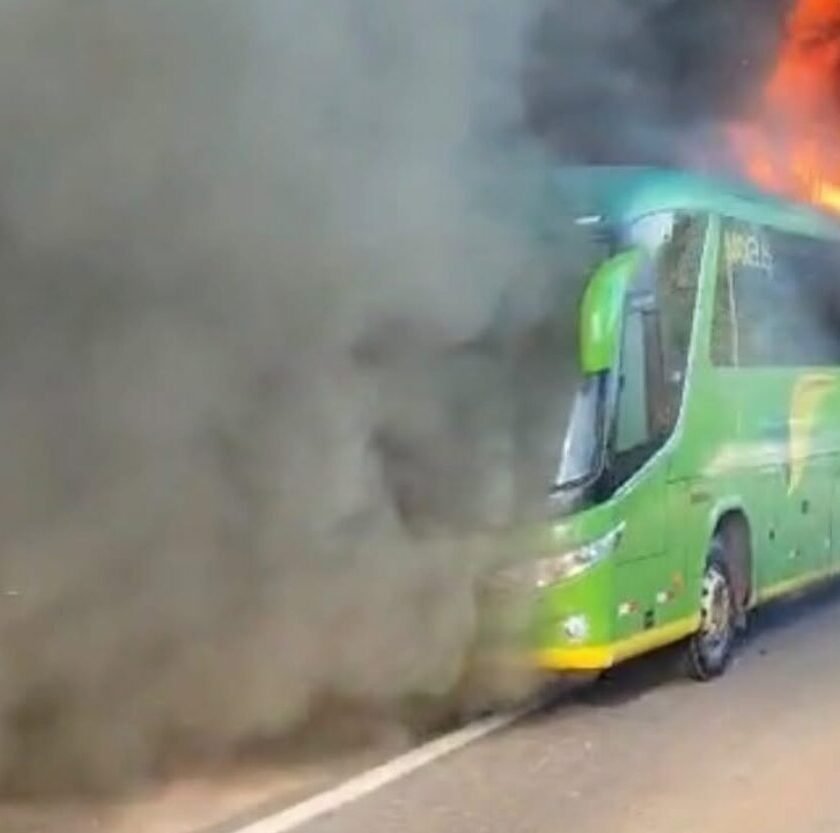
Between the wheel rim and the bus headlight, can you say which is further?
the wheel rim

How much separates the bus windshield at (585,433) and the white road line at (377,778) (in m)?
1.09

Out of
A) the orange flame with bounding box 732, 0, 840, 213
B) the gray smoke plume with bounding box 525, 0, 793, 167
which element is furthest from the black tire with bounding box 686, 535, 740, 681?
the orange flame with bounding box 732, 0, 840, 213

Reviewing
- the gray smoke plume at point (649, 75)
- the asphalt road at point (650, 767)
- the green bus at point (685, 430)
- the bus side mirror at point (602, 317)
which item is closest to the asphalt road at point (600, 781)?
the asphalt road at point (650, 767)

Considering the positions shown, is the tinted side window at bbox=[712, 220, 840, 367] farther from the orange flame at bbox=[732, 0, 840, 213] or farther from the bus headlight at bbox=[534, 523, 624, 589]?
the orange flame at bbox=[732, 0, 840, 213]

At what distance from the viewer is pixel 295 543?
7457 millimetres

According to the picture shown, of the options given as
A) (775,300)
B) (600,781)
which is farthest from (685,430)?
(600,781)

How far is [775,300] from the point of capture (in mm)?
10938

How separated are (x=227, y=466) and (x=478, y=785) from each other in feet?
4.97

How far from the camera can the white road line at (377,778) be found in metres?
6.91

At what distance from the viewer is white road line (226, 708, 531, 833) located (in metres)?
6.91

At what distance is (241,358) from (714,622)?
380cm

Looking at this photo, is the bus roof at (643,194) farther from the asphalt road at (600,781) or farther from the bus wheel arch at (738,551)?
the asphalt road at (600,781)

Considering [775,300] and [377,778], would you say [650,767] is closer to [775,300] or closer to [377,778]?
[377,778]

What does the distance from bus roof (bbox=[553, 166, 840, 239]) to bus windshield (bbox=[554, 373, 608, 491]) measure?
82 centimetres
